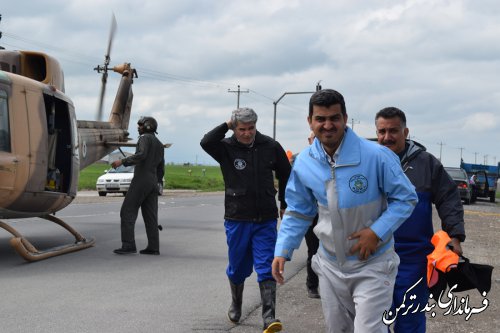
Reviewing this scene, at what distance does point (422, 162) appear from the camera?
4844mm

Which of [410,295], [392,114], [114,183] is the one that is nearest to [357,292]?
[410,295]

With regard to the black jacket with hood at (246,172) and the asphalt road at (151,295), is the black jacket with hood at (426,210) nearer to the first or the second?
the asphalt road at (151,295)

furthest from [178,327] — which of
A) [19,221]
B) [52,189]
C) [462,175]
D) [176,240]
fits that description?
[462,175]

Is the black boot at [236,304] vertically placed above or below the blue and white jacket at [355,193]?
below

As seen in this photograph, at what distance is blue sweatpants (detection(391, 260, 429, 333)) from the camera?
14.9ft

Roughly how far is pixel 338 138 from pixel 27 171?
695cm

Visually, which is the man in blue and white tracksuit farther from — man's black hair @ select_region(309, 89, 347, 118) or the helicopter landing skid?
the helicopter landing skid

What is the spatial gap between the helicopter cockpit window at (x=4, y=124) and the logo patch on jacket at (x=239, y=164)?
443 centimetres

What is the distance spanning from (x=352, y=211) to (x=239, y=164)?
275 cm

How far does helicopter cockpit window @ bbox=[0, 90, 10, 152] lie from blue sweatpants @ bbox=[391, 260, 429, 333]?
6.58 metres

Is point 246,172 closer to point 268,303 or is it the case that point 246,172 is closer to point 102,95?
point 268,303

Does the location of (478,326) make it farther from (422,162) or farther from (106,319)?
(106,319)

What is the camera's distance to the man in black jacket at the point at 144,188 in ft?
35.6

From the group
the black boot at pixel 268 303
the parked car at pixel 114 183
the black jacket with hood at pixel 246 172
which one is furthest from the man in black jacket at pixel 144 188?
the parked car at pixel 114 183
